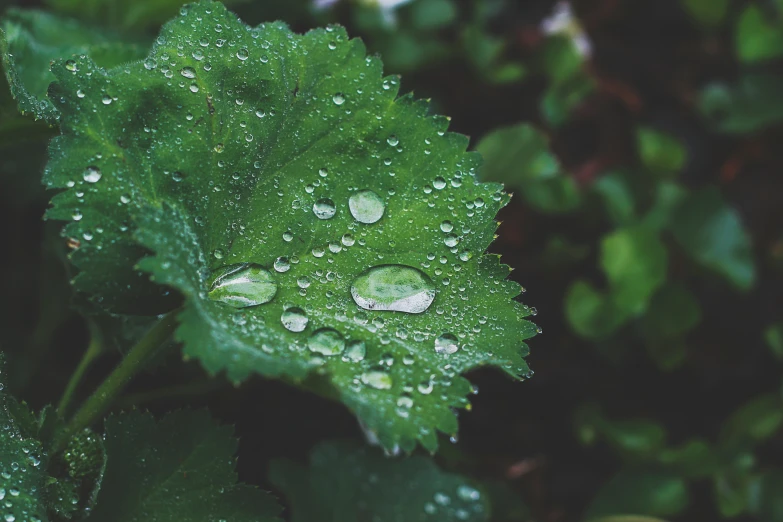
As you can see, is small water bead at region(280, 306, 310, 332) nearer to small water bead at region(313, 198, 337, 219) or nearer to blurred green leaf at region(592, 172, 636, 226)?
small water bead at region(313, 198, 337, 219)

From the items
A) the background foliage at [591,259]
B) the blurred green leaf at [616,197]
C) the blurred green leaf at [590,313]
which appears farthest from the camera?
the blurred green leaf at [616,197]

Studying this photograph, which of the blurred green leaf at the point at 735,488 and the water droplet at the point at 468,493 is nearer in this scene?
the water droplet at the point at 468,493

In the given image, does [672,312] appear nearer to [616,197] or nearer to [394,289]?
[616,197]

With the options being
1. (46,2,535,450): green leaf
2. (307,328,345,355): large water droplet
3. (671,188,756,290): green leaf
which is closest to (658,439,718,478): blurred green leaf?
(671,188,756,290): green leaf

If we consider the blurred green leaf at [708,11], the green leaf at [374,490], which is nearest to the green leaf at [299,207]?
the green leaf at [374,490]

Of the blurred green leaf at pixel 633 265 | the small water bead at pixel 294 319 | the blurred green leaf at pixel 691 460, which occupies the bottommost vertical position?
the small water bead at pixel 294 319

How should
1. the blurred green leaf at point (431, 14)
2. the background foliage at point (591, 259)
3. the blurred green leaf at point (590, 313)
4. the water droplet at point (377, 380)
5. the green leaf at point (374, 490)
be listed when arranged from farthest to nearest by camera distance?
the blurred green leaf at point (431, 14) < the blurred green leaf at point (590, 313) < the background foliage at point (591, 259) < the green leaf at point (374, 490) < the water droplet at point (377, 380)

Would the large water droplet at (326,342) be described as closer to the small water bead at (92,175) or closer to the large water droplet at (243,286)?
the large water droplet at (243,286)

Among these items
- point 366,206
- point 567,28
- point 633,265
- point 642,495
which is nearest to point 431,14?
point 567,28
